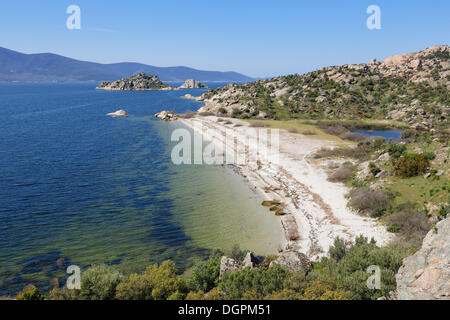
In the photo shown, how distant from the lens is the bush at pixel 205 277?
17.3 m

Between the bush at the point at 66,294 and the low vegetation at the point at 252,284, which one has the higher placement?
the low vegetation at the point at 252,284

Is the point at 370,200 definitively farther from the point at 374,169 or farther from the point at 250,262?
the point at 250,262

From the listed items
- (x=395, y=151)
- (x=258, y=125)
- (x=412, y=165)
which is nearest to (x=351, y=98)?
(x=258, y=125)

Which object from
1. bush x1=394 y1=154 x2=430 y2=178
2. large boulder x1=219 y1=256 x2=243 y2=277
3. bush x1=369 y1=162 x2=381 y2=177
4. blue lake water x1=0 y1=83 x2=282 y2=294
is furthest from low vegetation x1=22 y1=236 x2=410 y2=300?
bush x1=369 y1=162 x2=381 y2=177

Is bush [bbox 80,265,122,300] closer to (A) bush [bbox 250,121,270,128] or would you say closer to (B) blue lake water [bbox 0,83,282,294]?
(B) blue lake water [bbox 0,83,282,294]

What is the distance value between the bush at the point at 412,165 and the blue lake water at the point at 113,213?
15.8 m

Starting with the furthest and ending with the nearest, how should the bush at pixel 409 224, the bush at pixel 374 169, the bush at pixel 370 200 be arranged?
the bush at pixel 374 169, the bush at pixel 370 200, the bush at pixel 409 224

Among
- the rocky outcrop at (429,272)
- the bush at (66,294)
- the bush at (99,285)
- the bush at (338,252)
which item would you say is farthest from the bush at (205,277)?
the rocky outcrop at (429,272)

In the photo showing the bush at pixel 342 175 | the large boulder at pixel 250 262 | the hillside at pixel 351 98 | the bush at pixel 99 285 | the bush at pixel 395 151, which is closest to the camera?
the bush at pixel 99 285

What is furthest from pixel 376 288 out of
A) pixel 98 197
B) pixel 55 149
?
pixel 55 149

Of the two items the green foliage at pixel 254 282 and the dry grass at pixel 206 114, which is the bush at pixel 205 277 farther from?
the dry grass at pixel 206 114

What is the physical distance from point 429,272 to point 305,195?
22844 millimetres

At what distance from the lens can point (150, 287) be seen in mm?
15898
